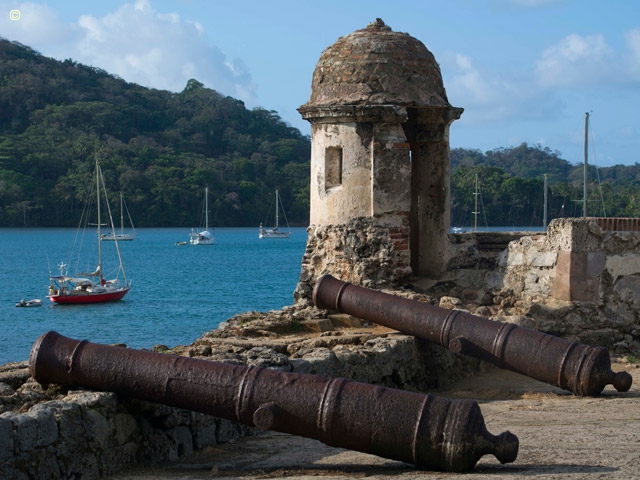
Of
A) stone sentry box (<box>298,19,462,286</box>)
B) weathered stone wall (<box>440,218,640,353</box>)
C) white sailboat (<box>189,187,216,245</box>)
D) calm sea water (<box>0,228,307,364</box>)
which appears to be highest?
stone sentry box (<box>298,19,462,286</box>)

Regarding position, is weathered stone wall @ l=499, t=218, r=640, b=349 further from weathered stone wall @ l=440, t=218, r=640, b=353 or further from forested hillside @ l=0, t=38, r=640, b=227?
forested hillside @ l=0, t=38, r=640, b=227

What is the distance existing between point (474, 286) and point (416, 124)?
203cm

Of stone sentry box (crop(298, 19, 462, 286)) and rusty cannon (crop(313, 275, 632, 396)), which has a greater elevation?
stone sentry box (crop(298, 19, 462, 286))

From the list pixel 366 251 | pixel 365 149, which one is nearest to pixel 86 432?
pixel 366 251

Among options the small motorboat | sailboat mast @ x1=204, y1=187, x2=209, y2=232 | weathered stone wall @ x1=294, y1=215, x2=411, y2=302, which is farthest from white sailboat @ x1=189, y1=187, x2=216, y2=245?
weathered stone wall @ x1=294, y1=215, x2=411, y2=302

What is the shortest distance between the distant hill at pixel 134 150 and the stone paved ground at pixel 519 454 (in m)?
76.8

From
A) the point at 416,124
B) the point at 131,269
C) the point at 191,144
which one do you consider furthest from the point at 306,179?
the point at 416,124

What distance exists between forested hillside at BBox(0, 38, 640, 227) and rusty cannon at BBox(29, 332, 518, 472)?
2574 inches

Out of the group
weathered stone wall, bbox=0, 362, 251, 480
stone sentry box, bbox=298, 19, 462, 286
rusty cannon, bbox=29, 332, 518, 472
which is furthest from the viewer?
stone sentry box, bbox=298, 19, 462, 286

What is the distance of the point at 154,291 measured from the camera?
49.1 m

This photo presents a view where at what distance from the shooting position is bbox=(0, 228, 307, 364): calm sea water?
33.7 meters

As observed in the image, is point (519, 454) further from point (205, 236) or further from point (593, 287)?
point (205, 236)

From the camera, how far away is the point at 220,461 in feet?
21.6

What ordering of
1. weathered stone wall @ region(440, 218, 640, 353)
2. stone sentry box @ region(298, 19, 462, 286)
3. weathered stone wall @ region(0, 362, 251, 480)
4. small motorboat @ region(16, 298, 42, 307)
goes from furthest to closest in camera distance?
small motorboat @ region(16, 298, 42, 307)
stone sentry box @ region(298, 19, 462, 286)
weathered stone wall @ region(440, 218, 640, 353)
weathered stone wall @ region(0, 362, 251, 480)
